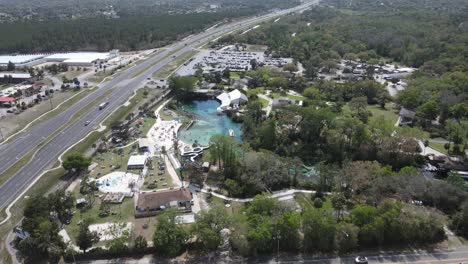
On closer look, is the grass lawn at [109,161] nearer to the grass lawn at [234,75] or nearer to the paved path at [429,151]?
the paved path at [429,151]

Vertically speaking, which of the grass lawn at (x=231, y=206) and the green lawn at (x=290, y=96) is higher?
the green lawn at (x=290, y=96)

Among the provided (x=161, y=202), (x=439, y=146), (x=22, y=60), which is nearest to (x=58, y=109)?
(x=161, y=202)

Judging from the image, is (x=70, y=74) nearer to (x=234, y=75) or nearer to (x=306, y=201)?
(x=234, y=75)

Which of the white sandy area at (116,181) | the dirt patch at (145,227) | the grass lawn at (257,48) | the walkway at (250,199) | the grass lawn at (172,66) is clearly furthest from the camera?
the grass lawn at (257,48)

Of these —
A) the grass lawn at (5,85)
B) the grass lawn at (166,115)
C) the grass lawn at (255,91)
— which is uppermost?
the grass lawn at (255,91)

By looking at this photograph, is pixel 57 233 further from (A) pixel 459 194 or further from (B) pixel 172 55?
(B) pixel 172 55

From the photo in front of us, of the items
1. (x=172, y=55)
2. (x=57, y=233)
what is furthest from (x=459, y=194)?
(x=172, y=55)

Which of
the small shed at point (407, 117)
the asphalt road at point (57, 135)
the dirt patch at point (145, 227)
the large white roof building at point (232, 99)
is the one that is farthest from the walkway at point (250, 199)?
the large white roof building at point (232, 99)
